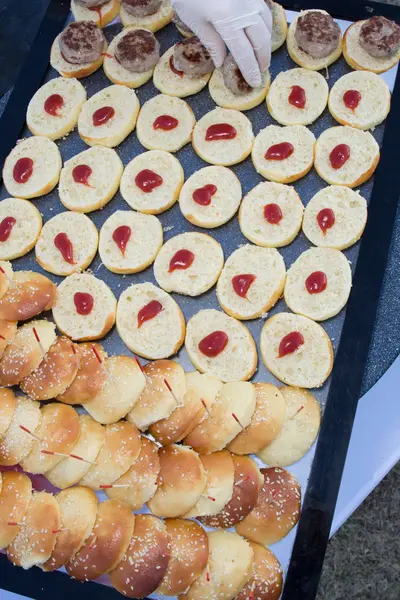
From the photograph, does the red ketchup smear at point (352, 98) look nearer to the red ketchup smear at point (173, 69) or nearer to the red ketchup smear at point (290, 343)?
the red ketchup smear at point (173, 69)

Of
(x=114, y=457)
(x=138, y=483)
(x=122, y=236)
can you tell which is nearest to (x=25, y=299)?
(x=122, y=236)

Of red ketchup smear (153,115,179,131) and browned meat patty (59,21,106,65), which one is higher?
browned meat patty (59,21,106,65)

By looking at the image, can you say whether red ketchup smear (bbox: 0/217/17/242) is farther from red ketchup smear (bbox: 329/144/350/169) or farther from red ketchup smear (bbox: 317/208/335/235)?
red ketchup smear (bbox: 329/144/350/169)

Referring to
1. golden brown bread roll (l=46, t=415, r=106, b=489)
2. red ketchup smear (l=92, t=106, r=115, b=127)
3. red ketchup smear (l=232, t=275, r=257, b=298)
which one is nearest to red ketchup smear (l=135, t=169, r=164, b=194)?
red ketchup smear (l=92, t=106, r=115, b=127)

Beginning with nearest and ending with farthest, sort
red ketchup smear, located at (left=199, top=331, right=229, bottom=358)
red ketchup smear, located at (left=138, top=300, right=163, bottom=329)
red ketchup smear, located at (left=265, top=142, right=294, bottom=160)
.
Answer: red ketchup smear, located at (left=199, top=331, right=229, bottom=358), red ketchup smear, located at (left=138, top=300, right=163, bottom=329), red ketchup smear, located at (left=265, top=142, right=294, bottom=160)

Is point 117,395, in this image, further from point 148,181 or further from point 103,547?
point 148,181

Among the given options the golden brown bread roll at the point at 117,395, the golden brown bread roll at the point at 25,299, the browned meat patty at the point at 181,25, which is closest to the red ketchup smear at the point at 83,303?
the golden brown bread roll at the point at 25,299
